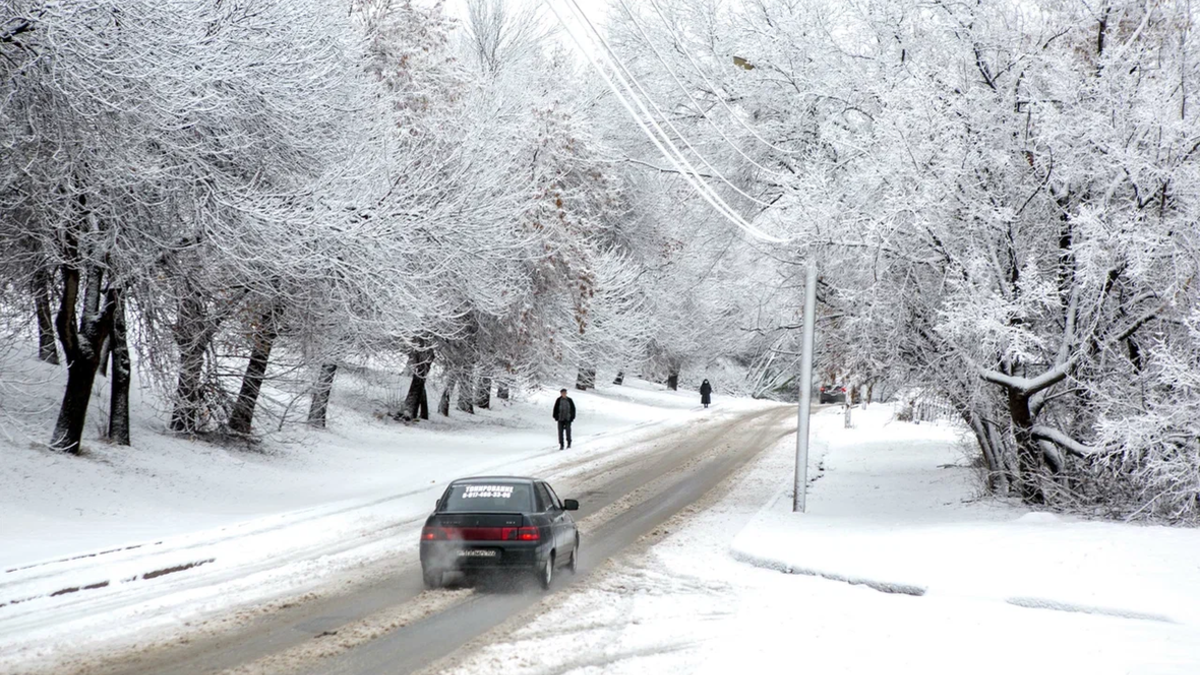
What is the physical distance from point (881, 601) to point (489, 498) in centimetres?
459

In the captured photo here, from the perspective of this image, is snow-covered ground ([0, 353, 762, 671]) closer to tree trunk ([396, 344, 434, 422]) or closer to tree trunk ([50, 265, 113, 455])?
tree trunk ([50, 265, 113, 455])

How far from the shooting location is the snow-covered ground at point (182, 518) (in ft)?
33.3

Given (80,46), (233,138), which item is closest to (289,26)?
(233,138)

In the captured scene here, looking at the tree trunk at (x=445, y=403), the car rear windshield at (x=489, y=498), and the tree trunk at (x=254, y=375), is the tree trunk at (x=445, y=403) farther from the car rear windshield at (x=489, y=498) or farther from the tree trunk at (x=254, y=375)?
the car rear windshield at (x=489, y=498)

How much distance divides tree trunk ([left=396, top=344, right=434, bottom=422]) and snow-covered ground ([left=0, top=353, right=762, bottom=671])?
272 cm

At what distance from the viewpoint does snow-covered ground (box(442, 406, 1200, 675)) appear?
8.56m

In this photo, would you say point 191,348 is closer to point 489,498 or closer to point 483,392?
point 489,498

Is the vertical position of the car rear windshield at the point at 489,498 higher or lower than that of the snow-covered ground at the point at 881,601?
higher

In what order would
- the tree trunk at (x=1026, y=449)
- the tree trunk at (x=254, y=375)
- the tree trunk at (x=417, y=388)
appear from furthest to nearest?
1. the tree trunk at (x=417, y=388)
2. the tree trunk at (x=254, y=375)
3. the tree trunk at (x=1026, y=449)

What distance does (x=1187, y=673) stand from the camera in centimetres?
761

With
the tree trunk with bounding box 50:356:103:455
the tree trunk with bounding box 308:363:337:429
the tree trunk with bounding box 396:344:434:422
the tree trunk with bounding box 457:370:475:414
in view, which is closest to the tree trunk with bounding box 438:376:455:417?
the tree trunk with bounding box 457:370:475:414

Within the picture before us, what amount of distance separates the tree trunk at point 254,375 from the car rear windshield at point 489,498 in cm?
742

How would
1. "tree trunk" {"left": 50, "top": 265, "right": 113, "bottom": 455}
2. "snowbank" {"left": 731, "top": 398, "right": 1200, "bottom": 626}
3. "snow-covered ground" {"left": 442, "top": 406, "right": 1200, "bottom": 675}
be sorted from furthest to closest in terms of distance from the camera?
"tree trunk" {"left": 50, "top": 265, "right": 113, "bottom": 455} → "snowbank" {"left": 731, "top": 398, "right": 1200, "bottom": 626} → "snow-covered ground" {"left": 442, "top": 406, "right": 1200, "bottom": 675}

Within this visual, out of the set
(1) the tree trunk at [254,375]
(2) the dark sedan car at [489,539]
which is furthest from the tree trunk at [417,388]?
(2) the dark sedan car at [489,539]
